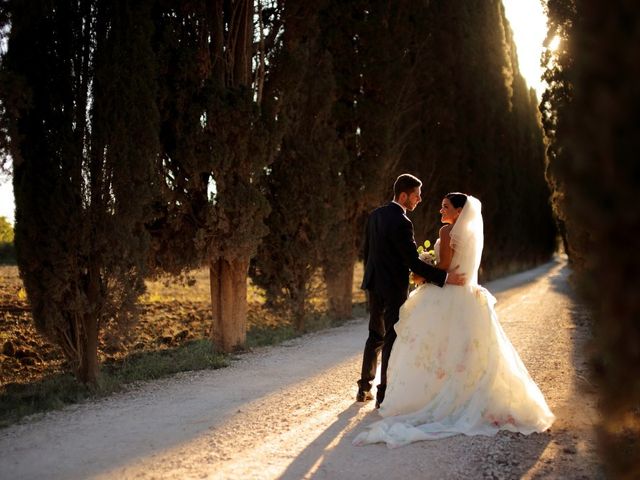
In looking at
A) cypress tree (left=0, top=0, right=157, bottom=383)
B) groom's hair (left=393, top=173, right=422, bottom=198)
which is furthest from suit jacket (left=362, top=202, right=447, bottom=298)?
cypress tree (left=0, top=0, right=157, bottom=383)

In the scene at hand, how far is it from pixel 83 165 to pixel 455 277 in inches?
165

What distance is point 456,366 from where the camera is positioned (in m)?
5.66

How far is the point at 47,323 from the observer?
6.94m

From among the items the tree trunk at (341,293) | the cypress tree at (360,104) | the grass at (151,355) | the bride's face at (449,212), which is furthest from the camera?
the cypress tree at (360,104)

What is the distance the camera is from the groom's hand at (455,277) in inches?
233

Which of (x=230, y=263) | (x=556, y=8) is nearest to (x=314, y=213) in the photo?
(x=230, y=263)

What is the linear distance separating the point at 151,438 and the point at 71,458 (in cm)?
69

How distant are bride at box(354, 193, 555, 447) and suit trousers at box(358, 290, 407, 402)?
193 millimetres

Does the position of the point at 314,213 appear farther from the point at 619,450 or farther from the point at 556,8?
the point at 619,450

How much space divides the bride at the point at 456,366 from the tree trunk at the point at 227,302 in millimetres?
4418

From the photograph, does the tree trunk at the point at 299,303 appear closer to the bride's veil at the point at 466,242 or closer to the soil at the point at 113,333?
the soil at the point at 113,333

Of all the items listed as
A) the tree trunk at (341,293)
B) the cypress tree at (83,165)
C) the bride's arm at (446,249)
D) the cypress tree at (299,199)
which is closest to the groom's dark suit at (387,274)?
the bride's arm at (446,249)

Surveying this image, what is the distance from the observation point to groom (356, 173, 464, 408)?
6136 mm

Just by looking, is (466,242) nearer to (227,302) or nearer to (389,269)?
(389,269)
